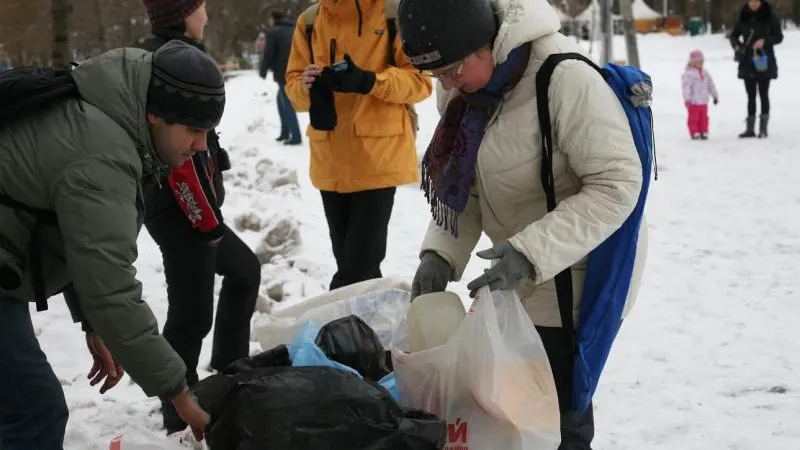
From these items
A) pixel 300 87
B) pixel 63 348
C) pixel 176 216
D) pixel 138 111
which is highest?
pixel 138 111

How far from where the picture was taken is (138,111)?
223 centimetres

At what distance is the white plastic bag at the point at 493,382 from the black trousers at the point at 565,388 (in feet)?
0.59

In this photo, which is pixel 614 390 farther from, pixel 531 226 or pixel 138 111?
pixel 138 111

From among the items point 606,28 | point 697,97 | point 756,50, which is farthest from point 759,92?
point 606,28

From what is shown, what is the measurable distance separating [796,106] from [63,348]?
1378 centimetres

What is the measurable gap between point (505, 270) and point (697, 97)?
35.3 feet

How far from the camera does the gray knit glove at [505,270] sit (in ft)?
7.75

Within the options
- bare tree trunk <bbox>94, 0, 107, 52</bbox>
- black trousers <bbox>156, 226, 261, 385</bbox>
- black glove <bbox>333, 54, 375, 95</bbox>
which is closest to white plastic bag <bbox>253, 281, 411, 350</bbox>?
black trousers <bbox>156, 226, 261, 385</bbox>

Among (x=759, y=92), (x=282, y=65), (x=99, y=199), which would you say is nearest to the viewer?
(x=99, y=199)

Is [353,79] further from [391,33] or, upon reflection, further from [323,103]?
[391,33]

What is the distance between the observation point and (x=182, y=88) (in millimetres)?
2264

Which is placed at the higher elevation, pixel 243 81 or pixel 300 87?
pixel 300 87

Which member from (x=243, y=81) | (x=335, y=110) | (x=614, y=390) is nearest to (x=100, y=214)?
(x=335, y=110)

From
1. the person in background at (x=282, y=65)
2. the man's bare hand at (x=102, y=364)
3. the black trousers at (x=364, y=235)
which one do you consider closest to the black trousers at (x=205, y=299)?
the black trousers at (x=364, y=235)
